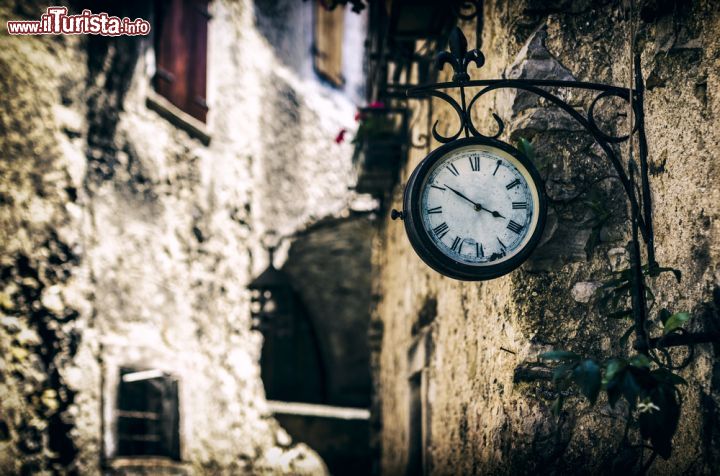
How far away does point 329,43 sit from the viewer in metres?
11.8

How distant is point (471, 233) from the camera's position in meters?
2.30

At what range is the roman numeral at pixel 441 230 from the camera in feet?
7.52

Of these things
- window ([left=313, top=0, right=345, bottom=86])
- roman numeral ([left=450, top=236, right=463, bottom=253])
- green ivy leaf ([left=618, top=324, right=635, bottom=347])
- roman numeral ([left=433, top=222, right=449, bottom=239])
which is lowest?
green ivy leaf ([left=618, top=324, right=635, bottom=347])

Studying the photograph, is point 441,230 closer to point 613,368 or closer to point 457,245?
point 457,245

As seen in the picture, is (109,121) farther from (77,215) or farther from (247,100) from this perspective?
(247,100)

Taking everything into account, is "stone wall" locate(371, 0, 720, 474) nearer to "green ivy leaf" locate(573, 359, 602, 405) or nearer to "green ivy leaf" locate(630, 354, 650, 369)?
"green ivy leaf" locate(630, 354, 650, 369)

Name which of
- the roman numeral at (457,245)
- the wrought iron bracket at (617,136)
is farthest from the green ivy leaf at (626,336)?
the roman numeral at (457,245)

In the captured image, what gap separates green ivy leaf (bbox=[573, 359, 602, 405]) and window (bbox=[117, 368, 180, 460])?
18.0 ft

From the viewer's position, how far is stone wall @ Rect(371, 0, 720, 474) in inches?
90.4

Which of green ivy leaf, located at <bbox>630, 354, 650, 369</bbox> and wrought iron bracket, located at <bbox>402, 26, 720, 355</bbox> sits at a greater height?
wrought iron bracket, located at <bbox>402, 26, 720, 355</bbox>

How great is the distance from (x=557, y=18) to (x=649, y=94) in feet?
1.47

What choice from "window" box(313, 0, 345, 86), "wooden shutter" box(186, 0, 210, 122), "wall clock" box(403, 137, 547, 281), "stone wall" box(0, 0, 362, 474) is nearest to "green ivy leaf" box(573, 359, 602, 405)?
"wall clock" box(403, 137, 547, 281)

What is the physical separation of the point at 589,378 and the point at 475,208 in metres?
0.61

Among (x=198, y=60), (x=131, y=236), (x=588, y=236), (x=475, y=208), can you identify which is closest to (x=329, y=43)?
(x=198, y=60)
